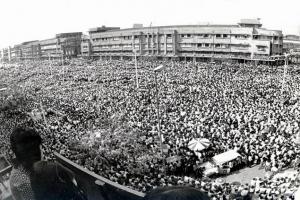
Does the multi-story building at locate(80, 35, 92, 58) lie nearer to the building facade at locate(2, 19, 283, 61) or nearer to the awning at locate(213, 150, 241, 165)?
the building facade at locate(2, 19, 283, 61)

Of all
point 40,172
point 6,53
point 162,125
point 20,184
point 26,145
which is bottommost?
point 162,125

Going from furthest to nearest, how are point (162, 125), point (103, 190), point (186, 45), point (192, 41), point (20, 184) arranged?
point (186, 45) → point (192, 41) → point (162, 125) → point (103, 190) → point (20, 184)

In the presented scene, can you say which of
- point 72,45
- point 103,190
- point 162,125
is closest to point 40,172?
point 103,190

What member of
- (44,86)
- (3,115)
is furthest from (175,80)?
(3,115)

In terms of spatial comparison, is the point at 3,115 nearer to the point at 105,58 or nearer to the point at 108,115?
the point at 108,115

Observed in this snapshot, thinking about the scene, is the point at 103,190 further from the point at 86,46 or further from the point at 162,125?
the point at 86,46

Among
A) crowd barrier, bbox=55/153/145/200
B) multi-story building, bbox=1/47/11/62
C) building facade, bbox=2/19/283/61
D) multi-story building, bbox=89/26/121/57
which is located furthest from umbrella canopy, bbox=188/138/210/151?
multi-story building, bbox=89/26/121/57
